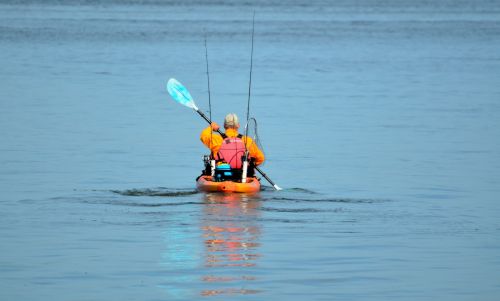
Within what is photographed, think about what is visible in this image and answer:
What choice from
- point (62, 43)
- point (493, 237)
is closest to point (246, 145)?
point (493, 237)


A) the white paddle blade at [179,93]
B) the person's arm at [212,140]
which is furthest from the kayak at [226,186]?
the white paddle blade at [179,93]

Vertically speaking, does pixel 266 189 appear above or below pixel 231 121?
below

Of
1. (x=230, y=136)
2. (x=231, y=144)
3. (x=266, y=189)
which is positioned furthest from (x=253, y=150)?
(x=266, y=189)

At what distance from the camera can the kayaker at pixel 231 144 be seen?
18.0 meters

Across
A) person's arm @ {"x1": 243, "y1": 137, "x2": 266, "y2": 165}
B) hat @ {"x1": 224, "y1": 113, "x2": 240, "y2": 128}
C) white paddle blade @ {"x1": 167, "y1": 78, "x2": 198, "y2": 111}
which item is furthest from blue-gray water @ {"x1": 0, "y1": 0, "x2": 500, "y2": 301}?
white paddle blade @ {"x1": 167, "y1": 78, "x2": 198, "y2": 111}

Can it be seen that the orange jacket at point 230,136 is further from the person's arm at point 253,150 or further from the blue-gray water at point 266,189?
the blue-gray water at point 266,189

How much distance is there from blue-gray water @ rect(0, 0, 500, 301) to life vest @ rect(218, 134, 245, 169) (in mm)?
498

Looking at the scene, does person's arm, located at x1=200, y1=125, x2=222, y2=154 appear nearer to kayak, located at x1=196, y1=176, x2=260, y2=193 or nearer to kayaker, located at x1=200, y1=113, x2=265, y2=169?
kayaker, located at x1=200, y1=113, x2=265, y2=169

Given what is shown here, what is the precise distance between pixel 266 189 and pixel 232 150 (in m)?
1.58

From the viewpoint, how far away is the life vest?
17969 mm

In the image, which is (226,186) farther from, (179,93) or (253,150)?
(179,93)

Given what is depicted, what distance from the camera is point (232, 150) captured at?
17969 mm

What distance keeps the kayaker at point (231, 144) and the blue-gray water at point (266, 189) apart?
53 cm

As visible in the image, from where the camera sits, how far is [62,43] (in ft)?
194
